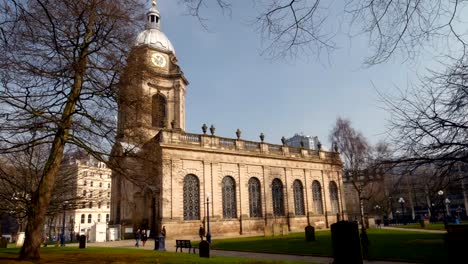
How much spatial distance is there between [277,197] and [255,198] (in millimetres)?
3135

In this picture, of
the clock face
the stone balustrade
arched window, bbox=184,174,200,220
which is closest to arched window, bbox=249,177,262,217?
the stone balustrade

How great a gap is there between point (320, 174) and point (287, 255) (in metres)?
29.2

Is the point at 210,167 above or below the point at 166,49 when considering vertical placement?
below

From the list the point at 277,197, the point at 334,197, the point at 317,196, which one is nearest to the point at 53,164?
the point at 277,197

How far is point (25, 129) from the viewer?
11883mm

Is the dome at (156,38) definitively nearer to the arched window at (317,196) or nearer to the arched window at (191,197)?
the arched window at (191,197)

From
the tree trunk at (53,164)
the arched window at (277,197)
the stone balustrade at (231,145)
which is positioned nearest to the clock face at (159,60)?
the stone balustrade at (231,145)

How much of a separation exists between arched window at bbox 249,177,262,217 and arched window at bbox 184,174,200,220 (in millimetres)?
6349

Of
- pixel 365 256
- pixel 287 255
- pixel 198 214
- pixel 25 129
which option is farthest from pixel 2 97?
pixel 198 214

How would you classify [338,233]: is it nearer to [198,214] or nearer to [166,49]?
[198,214]

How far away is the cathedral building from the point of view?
3172 centimetres

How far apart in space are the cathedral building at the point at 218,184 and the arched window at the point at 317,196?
0.05 m

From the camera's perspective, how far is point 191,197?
108 ft

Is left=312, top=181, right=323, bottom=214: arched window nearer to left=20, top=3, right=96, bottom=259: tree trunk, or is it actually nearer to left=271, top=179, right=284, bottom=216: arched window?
left=271, top=179, right=284, bottom=216: arched window
